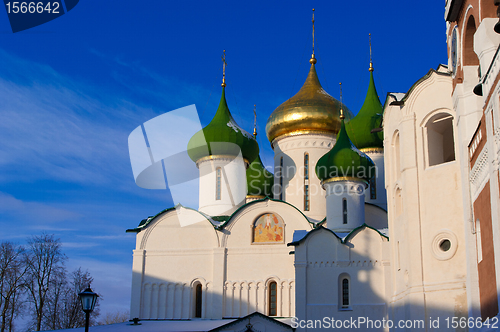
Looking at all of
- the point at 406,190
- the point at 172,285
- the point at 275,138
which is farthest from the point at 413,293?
the point at 275,138

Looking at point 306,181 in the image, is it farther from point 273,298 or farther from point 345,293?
point 345,293

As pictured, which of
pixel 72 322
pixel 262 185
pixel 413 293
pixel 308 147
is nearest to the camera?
pixel 413 293

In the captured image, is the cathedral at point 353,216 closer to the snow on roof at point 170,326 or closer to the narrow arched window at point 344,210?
the narrow arched window at point 344,210

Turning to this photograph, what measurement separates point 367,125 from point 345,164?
3.86m

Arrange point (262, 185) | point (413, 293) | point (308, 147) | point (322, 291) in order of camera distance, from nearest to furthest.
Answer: point (413, 293) → point (322, 291) → point (308, 147) → point (262, 185)

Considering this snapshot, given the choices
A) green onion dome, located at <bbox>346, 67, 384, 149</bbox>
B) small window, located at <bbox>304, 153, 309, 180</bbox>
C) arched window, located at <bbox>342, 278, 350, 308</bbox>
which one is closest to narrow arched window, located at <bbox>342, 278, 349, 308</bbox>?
arched window, located at <bbox>342, 278, 350, 308</bbox>

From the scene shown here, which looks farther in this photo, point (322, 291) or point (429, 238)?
point (322, 291)

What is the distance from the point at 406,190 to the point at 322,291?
385 centimetres

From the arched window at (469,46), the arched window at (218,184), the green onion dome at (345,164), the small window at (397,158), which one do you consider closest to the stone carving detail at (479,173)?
the arched window at (469,46)

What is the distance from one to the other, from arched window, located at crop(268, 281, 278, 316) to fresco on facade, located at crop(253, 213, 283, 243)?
46.6 inches

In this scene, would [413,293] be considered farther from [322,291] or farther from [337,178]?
[337,178]

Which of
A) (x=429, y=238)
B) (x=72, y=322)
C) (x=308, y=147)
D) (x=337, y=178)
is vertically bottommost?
(x=72, y=322)

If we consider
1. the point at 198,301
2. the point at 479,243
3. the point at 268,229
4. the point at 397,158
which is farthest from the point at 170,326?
the point at 479,243

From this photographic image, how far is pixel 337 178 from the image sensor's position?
15391 millimetres
